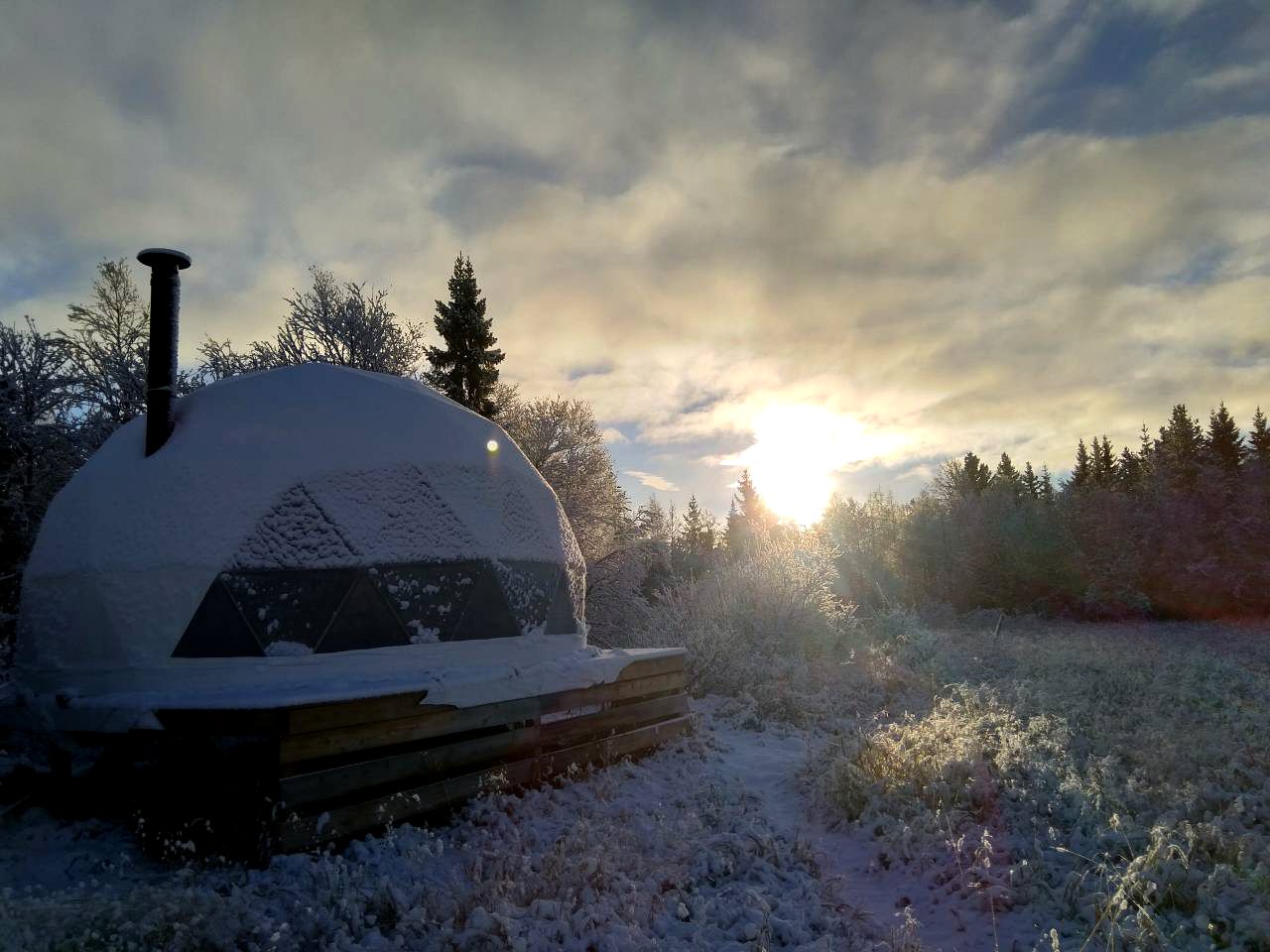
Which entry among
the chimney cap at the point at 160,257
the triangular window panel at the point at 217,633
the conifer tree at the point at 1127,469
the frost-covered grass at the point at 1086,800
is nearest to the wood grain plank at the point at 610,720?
the frost-covered grass at the point at 1086,800

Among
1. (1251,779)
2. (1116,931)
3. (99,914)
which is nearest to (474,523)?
(99,914)

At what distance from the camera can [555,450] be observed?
25734 mm

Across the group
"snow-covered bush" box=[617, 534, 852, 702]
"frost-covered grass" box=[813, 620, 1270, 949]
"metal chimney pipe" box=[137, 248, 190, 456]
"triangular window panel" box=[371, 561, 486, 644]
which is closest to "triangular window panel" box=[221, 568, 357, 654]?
"triangular window panel" box=[371, 561, 486, 644]

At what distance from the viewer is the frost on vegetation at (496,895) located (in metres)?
3.99

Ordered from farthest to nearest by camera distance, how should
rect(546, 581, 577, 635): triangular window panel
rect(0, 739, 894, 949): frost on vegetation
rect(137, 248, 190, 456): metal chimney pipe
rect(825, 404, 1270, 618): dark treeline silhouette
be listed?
rect(825, 404, 1270, 618): dark treeline silhouette < rect(546, 581, 577, 635): triangular window panel < rect(137, 248, 190, 456): metal chimney pipe < rect(0, 739, 894, 949): frost on vegetation

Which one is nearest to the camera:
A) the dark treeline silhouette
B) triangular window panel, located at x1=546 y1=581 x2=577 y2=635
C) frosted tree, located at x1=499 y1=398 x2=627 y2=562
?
triangular window panel, located at x1=546 y1=581 x2=577 y2=635

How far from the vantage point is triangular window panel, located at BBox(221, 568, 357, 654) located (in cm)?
649

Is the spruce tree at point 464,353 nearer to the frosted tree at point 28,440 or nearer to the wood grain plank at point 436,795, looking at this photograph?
the frosted tree at point 28,440

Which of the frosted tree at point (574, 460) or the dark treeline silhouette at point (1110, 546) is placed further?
the dark treeline silhouette at point (1110, 546)

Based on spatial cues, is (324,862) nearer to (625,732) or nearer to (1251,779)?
(625,732)

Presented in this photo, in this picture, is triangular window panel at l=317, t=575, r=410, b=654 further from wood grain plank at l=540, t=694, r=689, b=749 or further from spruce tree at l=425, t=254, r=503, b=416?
spruce tree at l=425, t=254, r=503, b=416

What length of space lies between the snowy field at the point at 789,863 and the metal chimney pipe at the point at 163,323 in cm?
425

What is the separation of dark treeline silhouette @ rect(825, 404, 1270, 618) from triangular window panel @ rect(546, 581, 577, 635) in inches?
970

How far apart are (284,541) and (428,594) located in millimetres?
1479
